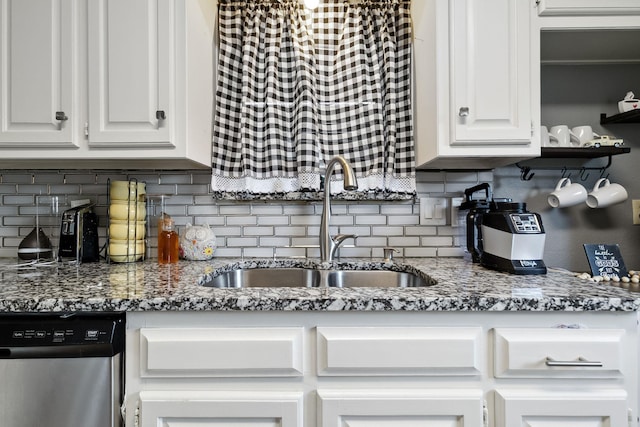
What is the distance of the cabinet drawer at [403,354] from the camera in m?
0.95

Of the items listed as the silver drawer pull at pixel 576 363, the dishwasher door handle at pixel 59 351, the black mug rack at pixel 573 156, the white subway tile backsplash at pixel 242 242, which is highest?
the black mug rack at pixel 573 156

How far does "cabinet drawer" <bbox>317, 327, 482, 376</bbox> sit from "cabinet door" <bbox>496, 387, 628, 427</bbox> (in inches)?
5.0

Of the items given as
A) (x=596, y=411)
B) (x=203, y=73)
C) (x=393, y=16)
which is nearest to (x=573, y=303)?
(x=596, y=411)

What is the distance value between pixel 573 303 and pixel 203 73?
1.52 m

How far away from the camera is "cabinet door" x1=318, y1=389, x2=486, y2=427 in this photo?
938mm

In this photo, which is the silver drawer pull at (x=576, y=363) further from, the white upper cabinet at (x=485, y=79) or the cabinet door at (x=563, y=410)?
the white upper cabinet at (x=485, y=79)

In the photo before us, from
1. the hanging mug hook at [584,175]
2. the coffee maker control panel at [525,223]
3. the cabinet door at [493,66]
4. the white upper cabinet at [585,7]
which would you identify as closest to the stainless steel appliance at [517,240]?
A: the coffee maker control panel at [525,223]

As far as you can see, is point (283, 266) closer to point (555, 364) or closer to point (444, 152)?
point (444, 152)

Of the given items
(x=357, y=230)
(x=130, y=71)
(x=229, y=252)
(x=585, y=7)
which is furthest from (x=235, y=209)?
(x=585, y=7)

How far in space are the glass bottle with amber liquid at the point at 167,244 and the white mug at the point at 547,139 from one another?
1.62 metres

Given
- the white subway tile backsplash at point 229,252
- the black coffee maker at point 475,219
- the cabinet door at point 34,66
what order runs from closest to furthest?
the cabinet door at point 34,66, the black coffee maker at point 475,219, the white subway tile backsplash at point 229,252

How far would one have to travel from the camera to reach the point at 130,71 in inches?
52.8

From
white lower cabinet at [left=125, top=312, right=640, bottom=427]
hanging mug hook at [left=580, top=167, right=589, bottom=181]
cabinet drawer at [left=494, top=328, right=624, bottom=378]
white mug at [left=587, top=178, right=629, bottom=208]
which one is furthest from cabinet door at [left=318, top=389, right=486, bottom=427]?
hanging mug hook at [left=580, top=167, right=589, bottom=181]

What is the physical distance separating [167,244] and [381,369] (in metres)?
1.04
